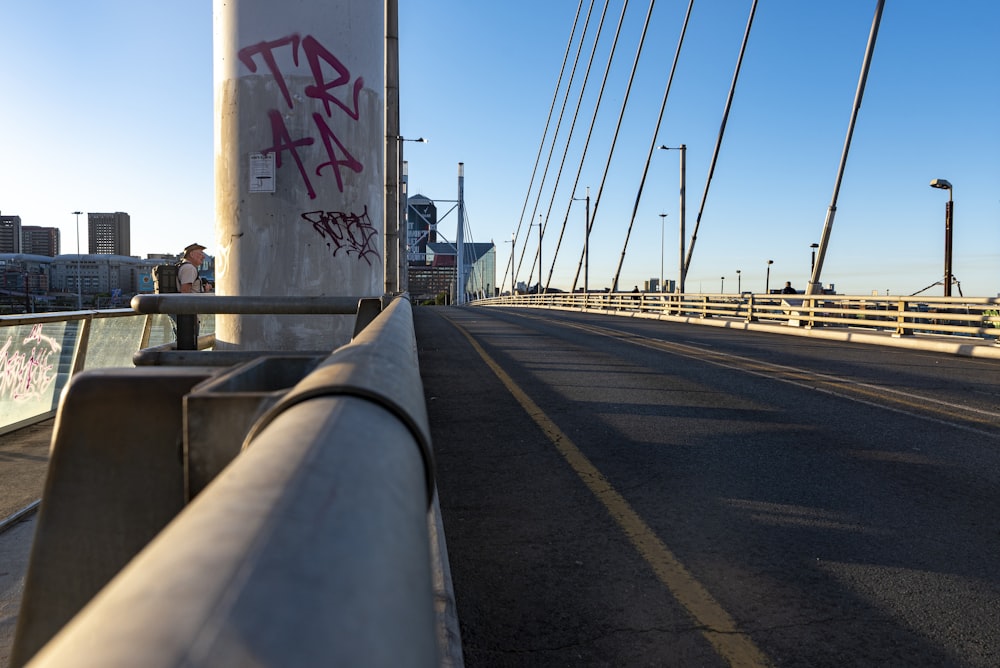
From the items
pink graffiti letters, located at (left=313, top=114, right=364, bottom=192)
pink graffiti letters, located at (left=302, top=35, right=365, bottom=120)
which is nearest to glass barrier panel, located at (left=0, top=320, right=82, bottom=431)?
pink graffiti letters, located at (left=313, top=114, right=364, bottom=192)

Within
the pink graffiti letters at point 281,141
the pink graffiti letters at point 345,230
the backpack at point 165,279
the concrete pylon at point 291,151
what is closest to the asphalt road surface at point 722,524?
the pink graffiti letters at point 345,230

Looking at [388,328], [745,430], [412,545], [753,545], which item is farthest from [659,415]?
[412,545]

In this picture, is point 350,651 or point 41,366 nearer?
point 350,651

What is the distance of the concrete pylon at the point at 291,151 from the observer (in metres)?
8.32

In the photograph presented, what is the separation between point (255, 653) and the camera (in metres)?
0.61

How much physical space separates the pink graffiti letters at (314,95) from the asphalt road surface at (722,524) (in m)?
3.05

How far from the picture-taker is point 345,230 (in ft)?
29.6

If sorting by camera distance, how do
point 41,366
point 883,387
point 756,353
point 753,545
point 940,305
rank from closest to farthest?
1. point 753,545
2. point 41,366
3. point 883,387
4. point 756,353
5. point 940,305

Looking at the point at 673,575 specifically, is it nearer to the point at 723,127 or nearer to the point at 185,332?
the point at 185,332

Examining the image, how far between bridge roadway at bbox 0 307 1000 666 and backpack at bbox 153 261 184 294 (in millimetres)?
2653

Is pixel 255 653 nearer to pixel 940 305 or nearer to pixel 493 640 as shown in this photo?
pixel 493 640

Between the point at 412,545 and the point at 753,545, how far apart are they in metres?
3.60

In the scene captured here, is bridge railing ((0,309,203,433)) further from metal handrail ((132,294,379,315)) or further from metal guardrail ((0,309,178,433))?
metal handrail ((132,294,379,315))

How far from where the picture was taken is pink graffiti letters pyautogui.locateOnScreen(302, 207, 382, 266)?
348 inches
